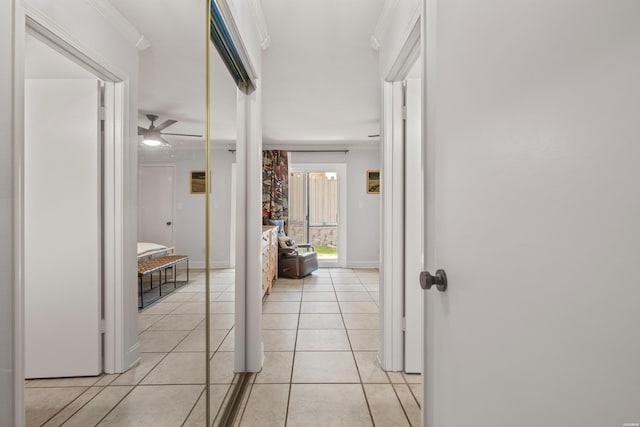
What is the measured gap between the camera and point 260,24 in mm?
2131

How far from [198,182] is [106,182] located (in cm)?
65

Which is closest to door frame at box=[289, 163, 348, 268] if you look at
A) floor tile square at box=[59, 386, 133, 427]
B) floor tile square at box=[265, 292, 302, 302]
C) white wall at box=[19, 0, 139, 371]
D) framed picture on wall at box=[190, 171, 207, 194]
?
floor tile square at box=[265, 292, 302, 302]

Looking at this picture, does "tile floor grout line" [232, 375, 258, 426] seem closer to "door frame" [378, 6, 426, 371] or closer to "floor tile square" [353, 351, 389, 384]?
"floor tile square" [353, 351, 389, 384]

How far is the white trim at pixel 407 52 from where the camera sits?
1.55 meters

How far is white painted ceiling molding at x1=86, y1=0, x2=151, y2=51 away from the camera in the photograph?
0.64 m

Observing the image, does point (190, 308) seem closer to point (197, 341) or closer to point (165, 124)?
point (197, 341)

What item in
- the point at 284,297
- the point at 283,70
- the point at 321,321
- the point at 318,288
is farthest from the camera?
the point at 318,288

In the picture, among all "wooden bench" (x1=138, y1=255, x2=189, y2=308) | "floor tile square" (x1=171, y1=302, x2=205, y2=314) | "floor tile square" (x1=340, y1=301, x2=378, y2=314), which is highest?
"wooden bench" (x1=138, y1=255, x2=189, y2=308)

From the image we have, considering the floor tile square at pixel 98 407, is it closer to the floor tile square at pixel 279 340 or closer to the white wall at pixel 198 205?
the white wall at pixel 198 205

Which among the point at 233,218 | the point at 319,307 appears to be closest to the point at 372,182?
the point at 319,307

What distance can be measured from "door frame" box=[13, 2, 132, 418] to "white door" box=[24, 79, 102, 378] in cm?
1

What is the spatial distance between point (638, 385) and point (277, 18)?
2466 mm

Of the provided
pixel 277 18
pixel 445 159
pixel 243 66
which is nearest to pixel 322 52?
pixel 277 18

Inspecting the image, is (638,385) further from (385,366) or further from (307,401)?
(385,366)
